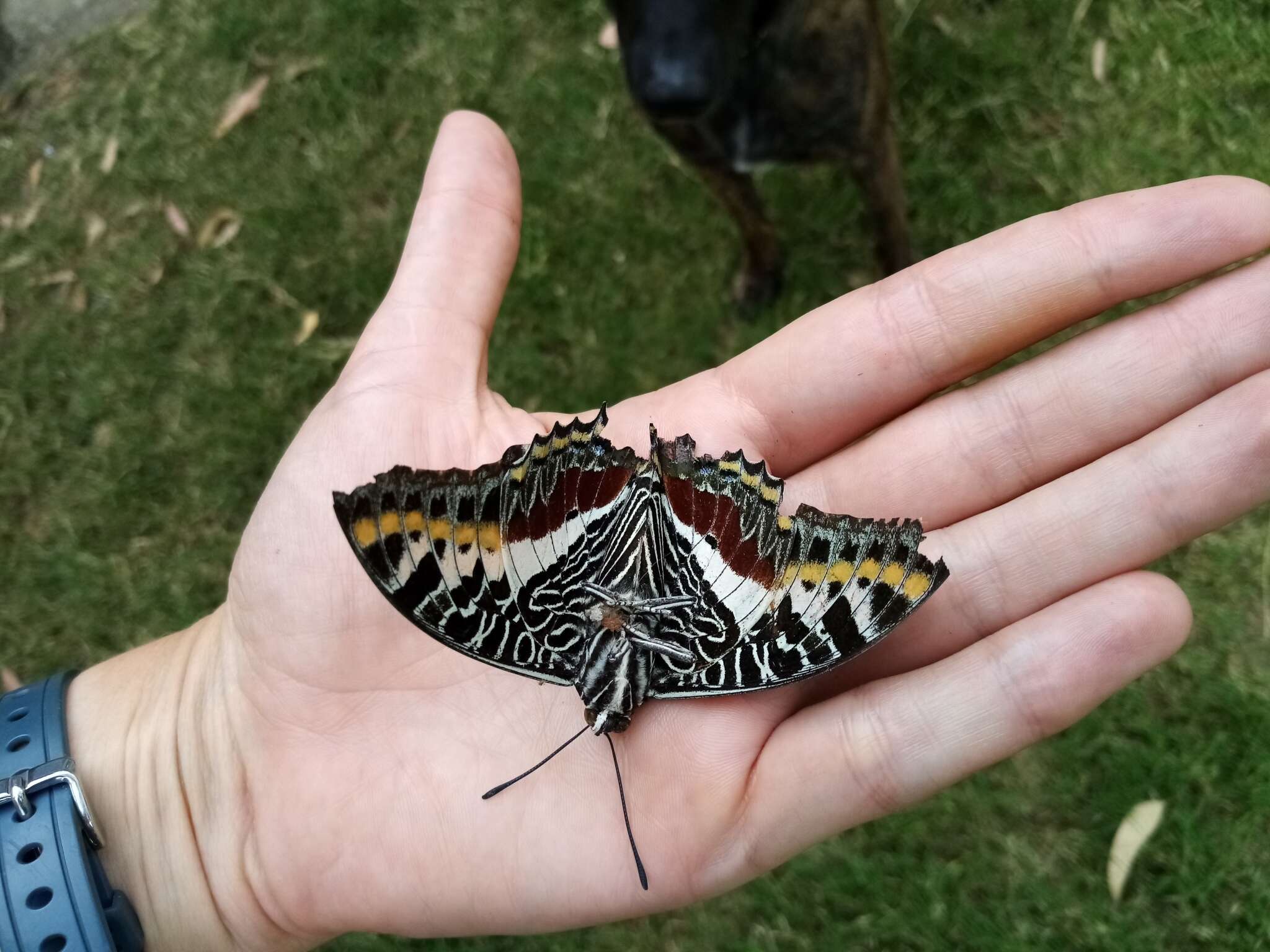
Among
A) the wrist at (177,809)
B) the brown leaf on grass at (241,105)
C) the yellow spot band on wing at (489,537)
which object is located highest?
the brown leaf on grass at (241,105)

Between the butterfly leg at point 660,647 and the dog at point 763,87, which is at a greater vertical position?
the dog at point 763,87

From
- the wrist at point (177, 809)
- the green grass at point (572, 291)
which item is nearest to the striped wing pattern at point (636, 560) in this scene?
the wrist at point (177, 809)

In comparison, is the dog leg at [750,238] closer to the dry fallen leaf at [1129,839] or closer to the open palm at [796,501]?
the open palm at [796,501]

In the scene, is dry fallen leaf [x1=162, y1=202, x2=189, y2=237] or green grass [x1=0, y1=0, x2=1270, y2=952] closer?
green grass [x1=0, y1=0, x2=1270, y2=952]

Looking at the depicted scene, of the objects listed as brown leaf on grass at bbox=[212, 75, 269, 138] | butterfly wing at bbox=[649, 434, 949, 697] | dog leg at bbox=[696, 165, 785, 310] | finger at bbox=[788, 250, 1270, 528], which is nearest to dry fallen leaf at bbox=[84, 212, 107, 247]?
brown leaf on grass at bbox=[212, 75, 269, 138]

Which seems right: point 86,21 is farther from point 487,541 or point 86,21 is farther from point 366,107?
point 487,541

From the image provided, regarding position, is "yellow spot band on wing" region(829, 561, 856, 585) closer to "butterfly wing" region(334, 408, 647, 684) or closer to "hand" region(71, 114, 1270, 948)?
"hand" region(71, 114, 1270, 948)

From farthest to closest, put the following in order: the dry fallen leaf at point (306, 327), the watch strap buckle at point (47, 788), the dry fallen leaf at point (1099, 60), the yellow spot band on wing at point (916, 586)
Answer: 1. the dry fallen leaf at point (306, 327)
2. the dry fallen leaf at point (1099, 60)
3. the watch strap buckle at point (47, 788)
4. the yellow spot band on wing at point (916, 586)
